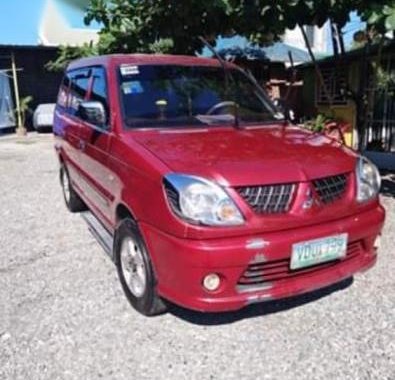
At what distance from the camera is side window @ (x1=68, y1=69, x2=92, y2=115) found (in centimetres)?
525

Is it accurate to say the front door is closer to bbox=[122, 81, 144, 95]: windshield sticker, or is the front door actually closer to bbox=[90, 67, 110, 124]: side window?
bbox=[90, 67, 110, 124]: side window

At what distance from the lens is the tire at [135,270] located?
352 centimetres

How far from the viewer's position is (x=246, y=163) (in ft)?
10.8

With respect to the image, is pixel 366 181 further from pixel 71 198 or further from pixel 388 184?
pixel 388 184

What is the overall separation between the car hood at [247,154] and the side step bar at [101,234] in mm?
1179

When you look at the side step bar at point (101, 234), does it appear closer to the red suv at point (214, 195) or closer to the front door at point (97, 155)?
the red suv at point (214, 195)

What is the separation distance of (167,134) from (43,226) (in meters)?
2.91

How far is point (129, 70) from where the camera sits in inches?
176

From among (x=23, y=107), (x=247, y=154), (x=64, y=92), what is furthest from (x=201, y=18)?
(x=23, y=107)

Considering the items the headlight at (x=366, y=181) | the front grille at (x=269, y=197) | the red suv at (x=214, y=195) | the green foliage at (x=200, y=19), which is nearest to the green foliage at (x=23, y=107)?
the green foliage at (x=200, y=19)

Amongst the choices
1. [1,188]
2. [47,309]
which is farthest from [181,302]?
[1,188]

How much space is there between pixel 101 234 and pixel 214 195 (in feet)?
7.37

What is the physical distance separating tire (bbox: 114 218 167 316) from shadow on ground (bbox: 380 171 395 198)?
474cm

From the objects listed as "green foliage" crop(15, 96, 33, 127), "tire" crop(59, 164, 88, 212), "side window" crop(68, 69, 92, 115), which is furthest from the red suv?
"green foliage" crop(15, 96, 33, 127)
